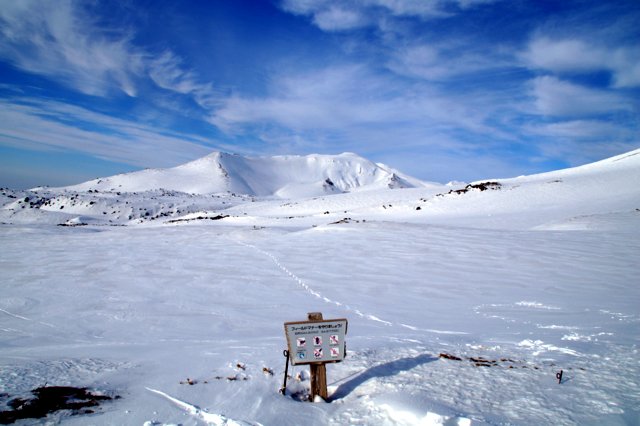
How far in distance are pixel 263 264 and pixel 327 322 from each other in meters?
8.53

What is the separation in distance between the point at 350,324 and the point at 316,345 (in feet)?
9.05

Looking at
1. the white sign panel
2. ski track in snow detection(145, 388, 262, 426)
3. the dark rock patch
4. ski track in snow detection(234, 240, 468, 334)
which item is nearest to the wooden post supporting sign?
the white sign panel

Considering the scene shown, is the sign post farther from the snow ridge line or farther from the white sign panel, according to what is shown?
the snow ridge line

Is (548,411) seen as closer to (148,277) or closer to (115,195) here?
(148,277)

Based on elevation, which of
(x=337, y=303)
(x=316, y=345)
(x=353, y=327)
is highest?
(x=316, y=345)

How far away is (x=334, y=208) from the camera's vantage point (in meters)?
43.6

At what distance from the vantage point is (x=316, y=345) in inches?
179

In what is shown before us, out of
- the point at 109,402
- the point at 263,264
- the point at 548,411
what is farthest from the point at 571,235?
the point at 109,402

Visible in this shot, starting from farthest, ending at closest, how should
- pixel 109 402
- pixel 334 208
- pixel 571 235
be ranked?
pixel 334 208 → pixel 571 235 → pixel 109 402

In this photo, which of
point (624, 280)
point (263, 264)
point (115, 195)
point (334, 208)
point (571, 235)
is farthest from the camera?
point (115, 195)

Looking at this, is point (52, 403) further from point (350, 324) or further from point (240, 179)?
point (240, 179)

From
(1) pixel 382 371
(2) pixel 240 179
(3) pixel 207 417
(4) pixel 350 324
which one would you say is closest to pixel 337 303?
(4) pixel 350 324

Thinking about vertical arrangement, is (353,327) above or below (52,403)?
below

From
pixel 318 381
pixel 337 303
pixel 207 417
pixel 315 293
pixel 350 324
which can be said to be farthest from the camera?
pixel 315 293
